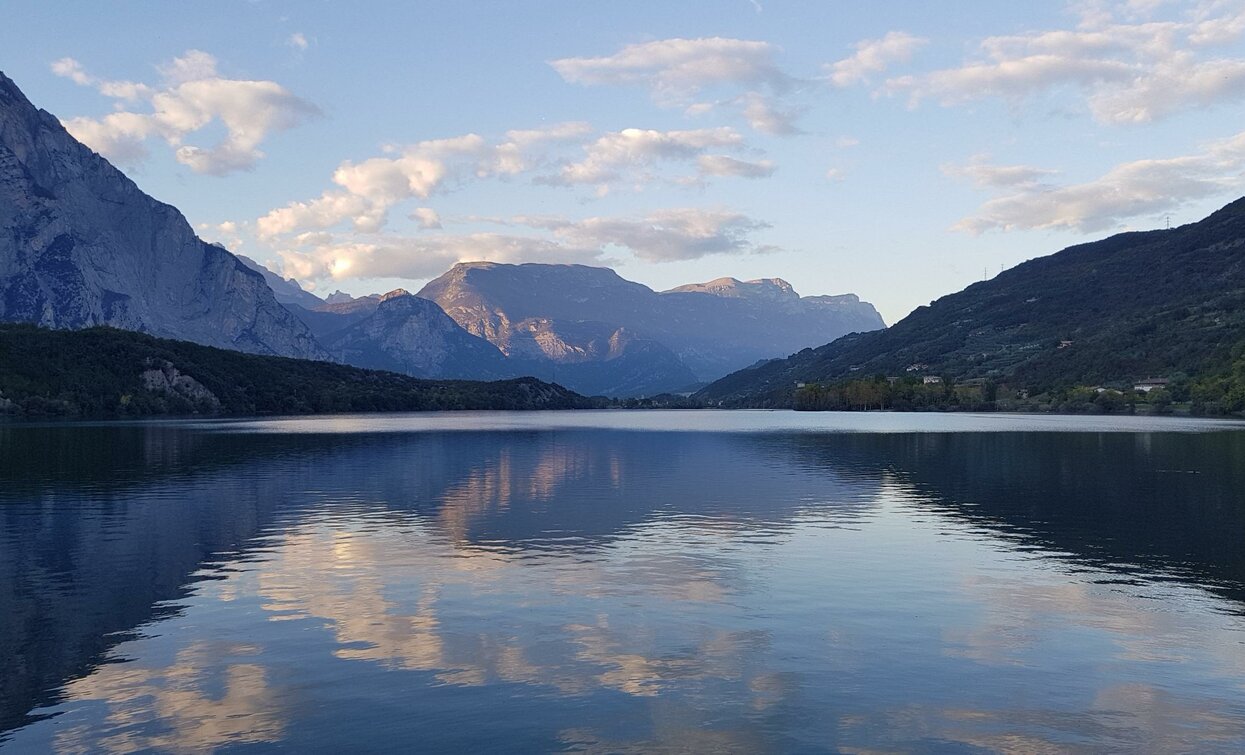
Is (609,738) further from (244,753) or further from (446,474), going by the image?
(446,474)

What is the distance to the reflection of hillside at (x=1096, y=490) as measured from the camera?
50.3m

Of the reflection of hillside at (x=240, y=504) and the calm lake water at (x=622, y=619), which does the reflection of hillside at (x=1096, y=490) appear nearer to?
the calm lake water at (x=622, y=619)

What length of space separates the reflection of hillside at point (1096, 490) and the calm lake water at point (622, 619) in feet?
1.94

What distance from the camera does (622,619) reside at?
35.2 m

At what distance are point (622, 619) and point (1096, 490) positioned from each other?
2474 inches

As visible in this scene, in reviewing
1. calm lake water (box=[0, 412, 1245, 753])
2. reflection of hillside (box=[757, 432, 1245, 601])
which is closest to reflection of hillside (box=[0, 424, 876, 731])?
calm lake water (box=[0, 412, 1245, 753])

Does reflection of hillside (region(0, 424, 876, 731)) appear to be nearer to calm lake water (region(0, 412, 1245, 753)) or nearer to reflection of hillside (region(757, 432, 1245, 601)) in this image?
calm lake water (region(0, 412, 1245, 753))

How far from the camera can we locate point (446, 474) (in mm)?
→ 101375

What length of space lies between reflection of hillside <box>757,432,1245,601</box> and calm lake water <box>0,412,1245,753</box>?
23.2 inches

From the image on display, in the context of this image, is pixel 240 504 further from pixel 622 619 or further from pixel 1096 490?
pixel 1096 490

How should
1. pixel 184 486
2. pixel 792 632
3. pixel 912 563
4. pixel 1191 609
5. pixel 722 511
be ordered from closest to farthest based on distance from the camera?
pixel 792 632
pixel 1191 609
pixel 912 563
pixel 722 511
pixel 184 486

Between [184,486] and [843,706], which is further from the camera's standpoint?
[184,486]

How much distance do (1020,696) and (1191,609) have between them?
16022 millimetres

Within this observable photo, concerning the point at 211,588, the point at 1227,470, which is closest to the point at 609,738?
the point at 211,588
